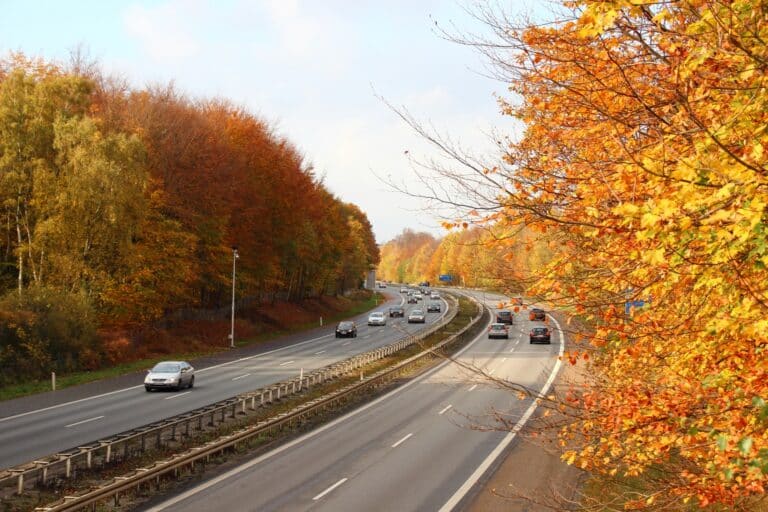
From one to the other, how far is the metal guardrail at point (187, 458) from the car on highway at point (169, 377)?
7477 mm

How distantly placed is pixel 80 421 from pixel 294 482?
10.9 metres

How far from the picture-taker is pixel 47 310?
3378 cm

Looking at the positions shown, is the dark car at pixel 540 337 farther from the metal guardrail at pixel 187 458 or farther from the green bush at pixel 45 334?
the green bush at pixel 45 334

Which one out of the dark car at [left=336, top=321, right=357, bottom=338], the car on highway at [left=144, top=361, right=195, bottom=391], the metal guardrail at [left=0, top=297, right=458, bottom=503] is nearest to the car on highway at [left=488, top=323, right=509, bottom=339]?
the dark car at [left=336, top=321, right=357, bottom=338]

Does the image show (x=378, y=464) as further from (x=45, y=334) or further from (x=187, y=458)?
(x=45, y=334)

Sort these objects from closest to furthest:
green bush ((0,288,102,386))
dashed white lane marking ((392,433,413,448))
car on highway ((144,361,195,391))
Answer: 1. dashed white lane marking ((392,433,413,448))
2. car on highway ((144,361,195,391))
3. green bush ((0,288,102,386))

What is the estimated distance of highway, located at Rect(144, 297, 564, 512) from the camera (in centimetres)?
1435

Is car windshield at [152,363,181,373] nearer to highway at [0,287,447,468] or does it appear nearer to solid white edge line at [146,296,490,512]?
highway at [0,287,447,468]

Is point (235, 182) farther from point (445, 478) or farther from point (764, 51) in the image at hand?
point (764, 51)

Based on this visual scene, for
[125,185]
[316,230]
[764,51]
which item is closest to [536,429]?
[764,51]

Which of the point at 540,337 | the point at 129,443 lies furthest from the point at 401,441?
the point at 540,337

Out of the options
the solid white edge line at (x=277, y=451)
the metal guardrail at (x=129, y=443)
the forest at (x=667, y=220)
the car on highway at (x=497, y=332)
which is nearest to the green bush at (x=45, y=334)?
the metal guardrail at (x=129, y=443)

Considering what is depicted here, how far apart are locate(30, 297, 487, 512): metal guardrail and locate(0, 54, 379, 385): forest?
49.3ft

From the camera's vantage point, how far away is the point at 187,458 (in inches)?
635
